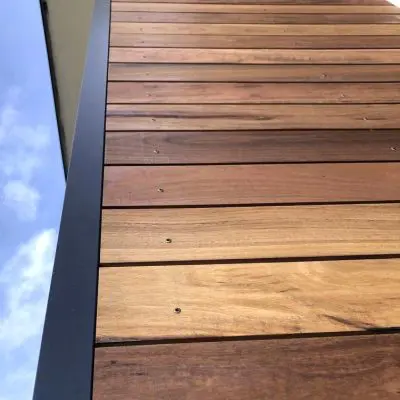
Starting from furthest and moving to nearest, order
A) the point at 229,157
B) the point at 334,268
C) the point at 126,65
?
1. the point at 126,65
2. the point at 229,157
3. the point at 334,268

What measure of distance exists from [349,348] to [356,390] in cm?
6

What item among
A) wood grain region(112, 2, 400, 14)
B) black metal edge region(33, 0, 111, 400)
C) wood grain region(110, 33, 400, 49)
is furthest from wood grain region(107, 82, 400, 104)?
wood grain region(112, 2, 400, 14)

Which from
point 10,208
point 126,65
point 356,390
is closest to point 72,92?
point 10,208

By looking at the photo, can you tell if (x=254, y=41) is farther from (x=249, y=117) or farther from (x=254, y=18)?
(x=249, y=117)

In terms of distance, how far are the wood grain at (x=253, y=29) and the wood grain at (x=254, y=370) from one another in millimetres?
1278

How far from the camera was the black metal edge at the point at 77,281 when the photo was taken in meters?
0.67

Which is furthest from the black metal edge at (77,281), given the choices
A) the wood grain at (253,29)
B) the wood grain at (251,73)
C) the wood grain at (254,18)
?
the wood grain at (254,18)

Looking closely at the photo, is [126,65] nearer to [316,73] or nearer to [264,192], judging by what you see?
[316,73]

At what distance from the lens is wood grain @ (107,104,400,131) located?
1.26 m

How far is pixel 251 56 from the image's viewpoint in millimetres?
1659

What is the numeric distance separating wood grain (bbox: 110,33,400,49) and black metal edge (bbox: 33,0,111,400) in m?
0.51

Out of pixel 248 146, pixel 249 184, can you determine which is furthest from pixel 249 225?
pixel 248 146

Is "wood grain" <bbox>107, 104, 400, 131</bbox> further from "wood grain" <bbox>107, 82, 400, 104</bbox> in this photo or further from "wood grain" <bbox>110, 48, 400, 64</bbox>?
"wood grain" <bbox>110, 48, 400, 64</bbox>

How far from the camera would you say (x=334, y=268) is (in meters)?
0.86
